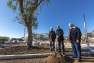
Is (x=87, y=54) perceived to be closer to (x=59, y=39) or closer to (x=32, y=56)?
(x=59, y=39)

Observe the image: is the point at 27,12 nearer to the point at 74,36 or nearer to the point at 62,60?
the point at 74,36

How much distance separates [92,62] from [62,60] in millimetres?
1278

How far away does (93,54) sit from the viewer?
3.36 m

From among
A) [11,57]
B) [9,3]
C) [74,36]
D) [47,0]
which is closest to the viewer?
[74,36]

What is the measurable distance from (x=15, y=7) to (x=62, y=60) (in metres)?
5.60

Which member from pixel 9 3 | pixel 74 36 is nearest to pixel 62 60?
pixel 74 36

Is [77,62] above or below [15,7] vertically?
Answer: below

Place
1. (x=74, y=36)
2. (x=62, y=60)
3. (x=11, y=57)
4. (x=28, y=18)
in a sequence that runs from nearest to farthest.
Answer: (x=62, y=60) < (x=74, y=36) < (x=11, y=57) < (x=28, y=18)

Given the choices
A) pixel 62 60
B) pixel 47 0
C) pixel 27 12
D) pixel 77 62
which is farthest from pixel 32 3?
pixel 77 62

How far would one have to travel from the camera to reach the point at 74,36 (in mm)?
2629

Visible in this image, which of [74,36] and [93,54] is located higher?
[74,36]

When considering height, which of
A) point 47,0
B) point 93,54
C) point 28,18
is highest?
point 47,0

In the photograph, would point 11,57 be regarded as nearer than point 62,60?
No

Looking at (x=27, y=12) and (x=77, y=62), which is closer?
(x=77, y=62)
